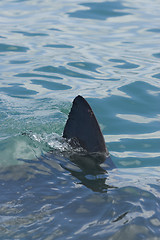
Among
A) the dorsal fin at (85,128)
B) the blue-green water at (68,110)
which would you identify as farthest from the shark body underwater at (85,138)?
the blue-green water at (68,110)

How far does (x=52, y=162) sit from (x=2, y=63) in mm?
5619

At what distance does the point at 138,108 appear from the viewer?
8133 millimetres

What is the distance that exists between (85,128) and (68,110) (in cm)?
226

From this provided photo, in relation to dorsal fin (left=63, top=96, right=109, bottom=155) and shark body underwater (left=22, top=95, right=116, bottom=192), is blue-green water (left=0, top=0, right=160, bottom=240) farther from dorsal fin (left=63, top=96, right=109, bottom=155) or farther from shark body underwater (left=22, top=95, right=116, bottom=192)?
dorsal fin (left=63, top=96, right=109, bottom=155)

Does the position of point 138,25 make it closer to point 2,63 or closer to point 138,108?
point 2,63

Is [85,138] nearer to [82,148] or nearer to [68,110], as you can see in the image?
[82,148]

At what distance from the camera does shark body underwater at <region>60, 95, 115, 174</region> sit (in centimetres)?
516

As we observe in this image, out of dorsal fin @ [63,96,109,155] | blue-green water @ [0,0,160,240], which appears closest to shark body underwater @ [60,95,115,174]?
dorsal fin @ [63,96,109,155]

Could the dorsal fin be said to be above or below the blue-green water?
above

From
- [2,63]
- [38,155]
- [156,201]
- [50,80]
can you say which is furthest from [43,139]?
[2,63]

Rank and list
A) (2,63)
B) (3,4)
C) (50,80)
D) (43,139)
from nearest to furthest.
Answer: (43,139) < (50,80) < (2,63) < (3,4)

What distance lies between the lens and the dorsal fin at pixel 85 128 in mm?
5168

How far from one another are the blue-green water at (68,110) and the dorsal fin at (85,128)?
1.03 ft

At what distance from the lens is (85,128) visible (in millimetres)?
5266
